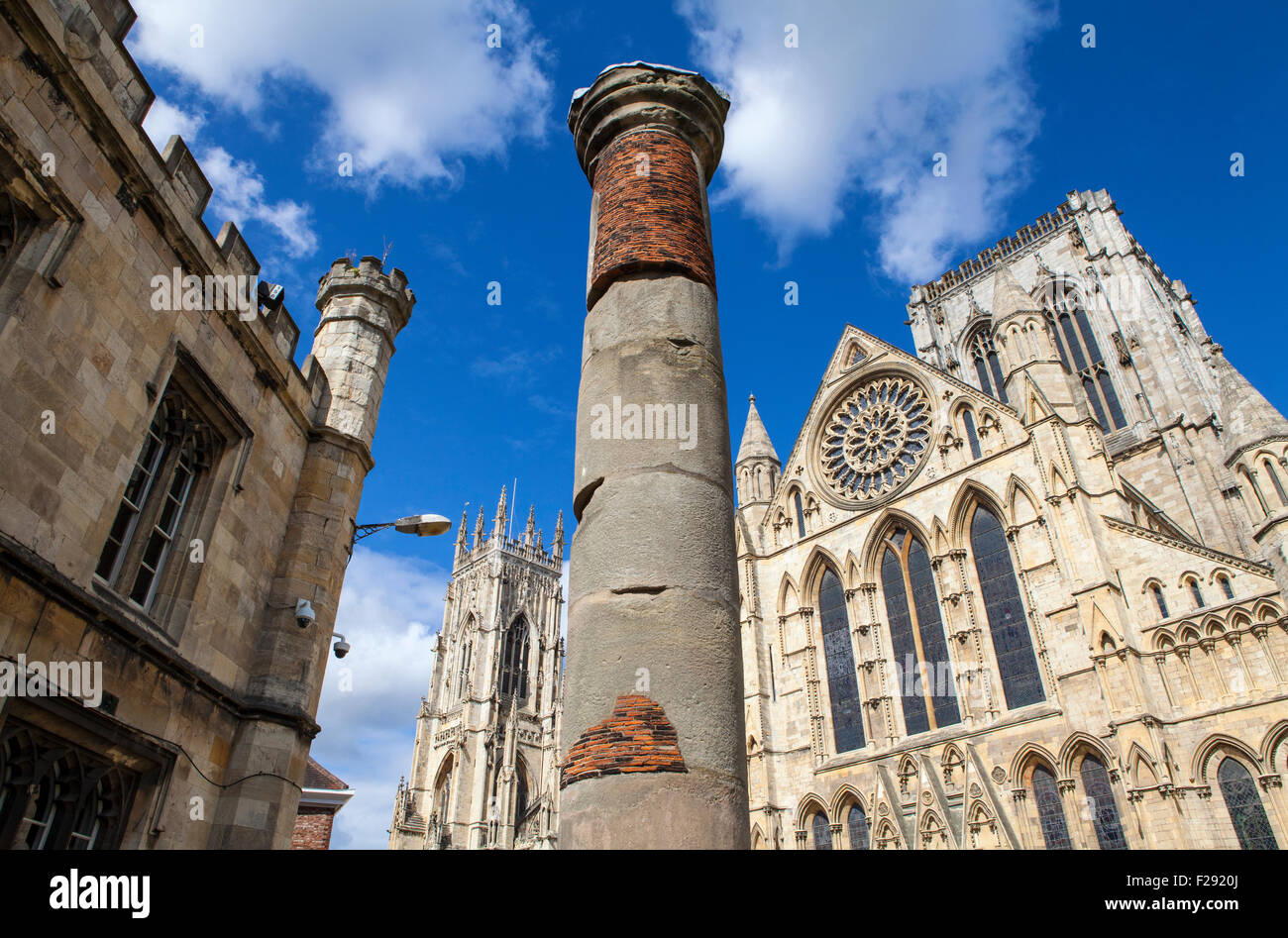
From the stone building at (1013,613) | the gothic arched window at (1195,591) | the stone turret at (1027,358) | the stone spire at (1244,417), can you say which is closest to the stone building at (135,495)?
the stone building at (1013,613)

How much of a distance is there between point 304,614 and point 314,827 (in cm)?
1558

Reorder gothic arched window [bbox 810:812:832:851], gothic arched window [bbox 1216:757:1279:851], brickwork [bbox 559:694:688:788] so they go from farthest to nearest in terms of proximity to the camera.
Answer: gothic arched window [bbox 810:812:832:851] → gothic arched window [bbox 1216:757:1279:851] → brickwork [bbox 559:694:688:788]

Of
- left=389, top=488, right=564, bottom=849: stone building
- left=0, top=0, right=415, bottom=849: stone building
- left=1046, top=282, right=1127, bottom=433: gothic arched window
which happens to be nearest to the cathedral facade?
left=1046, top=282, right=1127, bottom=433: gothic arched window

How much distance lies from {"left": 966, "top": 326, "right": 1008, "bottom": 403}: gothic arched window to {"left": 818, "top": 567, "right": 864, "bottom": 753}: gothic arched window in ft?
57.4

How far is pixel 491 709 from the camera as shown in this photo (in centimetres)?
5866

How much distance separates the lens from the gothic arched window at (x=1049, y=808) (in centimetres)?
1531

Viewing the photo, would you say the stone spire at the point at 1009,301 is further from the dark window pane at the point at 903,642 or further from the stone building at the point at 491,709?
the stone building at the point at 491,709

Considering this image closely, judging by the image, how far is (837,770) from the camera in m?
18.6

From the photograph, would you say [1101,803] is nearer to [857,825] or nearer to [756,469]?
[857,825]

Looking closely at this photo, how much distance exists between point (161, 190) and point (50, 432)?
8.93 feet

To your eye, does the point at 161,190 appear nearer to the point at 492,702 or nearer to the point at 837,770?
the point at 837,770

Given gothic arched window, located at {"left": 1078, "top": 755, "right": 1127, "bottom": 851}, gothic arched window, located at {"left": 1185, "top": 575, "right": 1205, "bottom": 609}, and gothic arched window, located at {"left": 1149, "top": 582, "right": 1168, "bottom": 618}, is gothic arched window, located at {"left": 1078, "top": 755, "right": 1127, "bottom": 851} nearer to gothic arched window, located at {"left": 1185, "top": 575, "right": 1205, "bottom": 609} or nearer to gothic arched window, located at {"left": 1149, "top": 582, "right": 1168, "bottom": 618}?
gothic arched window, located at {"left": 1149, "top": 582, "right": 1168, "bottom": 618}

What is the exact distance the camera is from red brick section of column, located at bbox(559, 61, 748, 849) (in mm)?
3839
